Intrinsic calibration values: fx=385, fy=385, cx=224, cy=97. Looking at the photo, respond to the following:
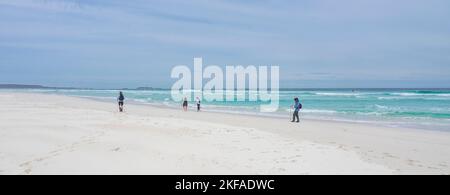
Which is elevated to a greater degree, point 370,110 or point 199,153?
point 199,153

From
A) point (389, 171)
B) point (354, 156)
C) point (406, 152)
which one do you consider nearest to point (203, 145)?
point (354, 156)

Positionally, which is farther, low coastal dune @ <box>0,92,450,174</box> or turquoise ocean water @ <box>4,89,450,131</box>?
turquoise ocean water @ <box>4,89,450,131</box>

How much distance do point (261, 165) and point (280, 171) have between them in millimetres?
544

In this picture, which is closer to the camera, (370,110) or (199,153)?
(199,153)

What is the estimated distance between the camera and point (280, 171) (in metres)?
6.82

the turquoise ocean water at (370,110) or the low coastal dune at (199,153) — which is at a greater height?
the low coastal dune at (199,153)

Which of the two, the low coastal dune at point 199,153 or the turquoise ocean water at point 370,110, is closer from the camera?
the low coastal dune at point 199,153

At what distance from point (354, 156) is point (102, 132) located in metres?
6.97

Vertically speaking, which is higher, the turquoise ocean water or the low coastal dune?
the low coastal dune
